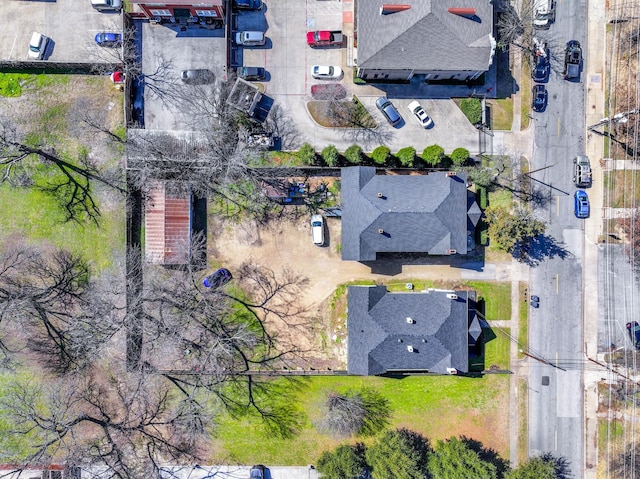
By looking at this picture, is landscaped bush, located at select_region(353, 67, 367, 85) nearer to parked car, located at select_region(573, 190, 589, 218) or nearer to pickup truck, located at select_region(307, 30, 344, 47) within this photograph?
pickup truck, located at select_region(307, 30, 344, 47)

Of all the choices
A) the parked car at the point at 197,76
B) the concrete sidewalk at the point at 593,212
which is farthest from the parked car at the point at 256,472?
the parked car at the point at 197,76

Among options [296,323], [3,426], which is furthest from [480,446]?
[3,426]

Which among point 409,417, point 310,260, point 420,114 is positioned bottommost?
point 409,417

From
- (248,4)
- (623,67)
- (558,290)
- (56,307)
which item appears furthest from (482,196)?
(56,307)

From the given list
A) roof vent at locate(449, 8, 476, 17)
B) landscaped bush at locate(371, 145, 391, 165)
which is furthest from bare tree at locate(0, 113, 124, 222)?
roof vent at locate(449, 8, 476, 17)

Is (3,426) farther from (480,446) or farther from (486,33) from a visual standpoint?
(486,33)

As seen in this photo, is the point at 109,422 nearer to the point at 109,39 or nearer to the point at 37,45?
the point at 37,45

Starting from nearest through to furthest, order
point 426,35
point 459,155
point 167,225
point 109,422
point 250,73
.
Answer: point 426,35, point 459,155, point 167,225, point 250,73, point 109,422
